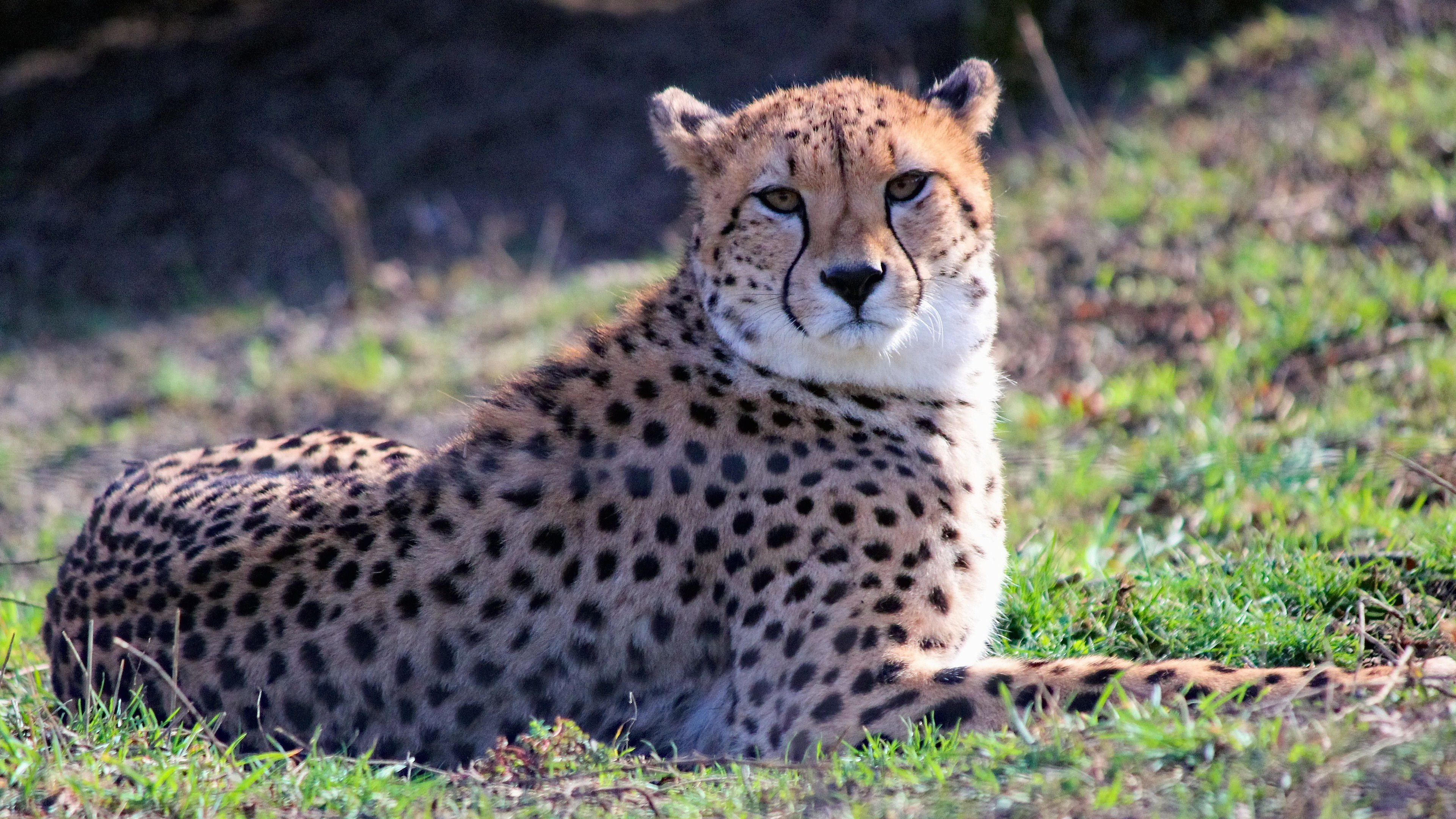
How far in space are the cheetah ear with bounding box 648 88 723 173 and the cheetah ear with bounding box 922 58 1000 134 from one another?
1.96 ft

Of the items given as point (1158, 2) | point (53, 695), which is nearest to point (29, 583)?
point (53, 695)

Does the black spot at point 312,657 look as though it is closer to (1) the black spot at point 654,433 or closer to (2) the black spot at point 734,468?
(1) the black spot at point 654,433

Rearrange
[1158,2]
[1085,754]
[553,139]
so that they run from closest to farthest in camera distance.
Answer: [1085,754] < [1158,2] < [553,139]

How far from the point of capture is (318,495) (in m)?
3.70

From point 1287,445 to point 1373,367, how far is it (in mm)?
870

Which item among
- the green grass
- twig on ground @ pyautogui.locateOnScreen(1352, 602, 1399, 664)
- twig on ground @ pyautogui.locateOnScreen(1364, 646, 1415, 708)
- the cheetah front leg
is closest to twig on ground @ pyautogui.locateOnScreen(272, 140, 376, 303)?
the green grass

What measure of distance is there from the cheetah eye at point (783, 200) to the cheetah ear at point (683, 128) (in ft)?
1.14

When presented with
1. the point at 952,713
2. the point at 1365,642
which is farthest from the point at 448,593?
the point at 1365,642

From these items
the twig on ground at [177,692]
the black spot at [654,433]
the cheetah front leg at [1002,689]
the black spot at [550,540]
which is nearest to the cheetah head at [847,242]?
the black spot at [654,433]

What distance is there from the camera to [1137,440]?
5594 mm

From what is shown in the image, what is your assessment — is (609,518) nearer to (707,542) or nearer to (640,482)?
(640,482)

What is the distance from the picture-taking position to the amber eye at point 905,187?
348 centimetres

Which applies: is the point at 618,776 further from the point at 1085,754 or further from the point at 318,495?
the point at 318,495

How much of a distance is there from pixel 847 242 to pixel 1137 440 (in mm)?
2640
